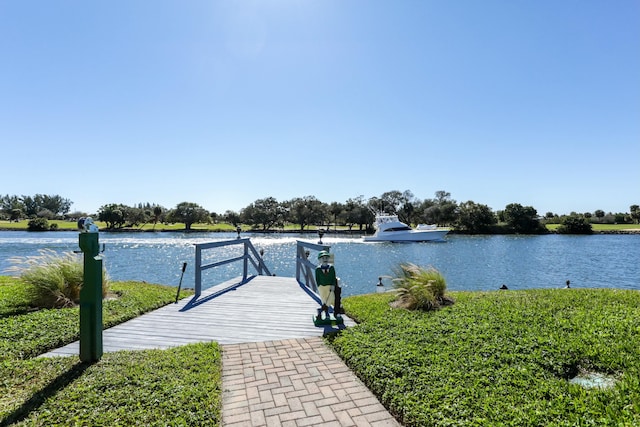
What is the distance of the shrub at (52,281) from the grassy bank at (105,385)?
159 centimetres

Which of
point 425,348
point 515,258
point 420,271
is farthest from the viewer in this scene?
point 515,258

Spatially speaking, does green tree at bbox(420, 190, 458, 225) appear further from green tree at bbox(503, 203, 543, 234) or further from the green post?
the green post

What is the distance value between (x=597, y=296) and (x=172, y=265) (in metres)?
25.3

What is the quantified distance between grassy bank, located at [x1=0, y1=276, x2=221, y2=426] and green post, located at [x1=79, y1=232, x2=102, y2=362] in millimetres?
160

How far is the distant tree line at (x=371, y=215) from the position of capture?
66375 millimetres

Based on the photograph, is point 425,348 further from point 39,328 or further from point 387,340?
point 39,328

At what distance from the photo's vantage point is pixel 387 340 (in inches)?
173

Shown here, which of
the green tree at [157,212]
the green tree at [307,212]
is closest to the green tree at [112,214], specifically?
the green tree at [157,212]

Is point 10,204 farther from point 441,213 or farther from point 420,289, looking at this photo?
point 420,289

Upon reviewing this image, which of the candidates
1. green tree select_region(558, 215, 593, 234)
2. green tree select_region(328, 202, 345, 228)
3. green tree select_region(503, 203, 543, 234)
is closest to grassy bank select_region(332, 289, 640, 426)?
green tree select_region(503, 203, 543, 234)

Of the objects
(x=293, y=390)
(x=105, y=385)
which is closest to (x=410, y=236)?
(x=293, y=390)

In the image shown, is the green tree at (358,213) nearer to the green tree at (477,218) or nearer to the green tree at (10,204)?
the green tree at (477,218)

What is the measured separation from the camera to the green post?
11.7 feet

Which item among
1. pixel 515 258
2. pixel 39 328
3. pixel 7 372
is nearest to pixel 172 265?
pixel 39 328
